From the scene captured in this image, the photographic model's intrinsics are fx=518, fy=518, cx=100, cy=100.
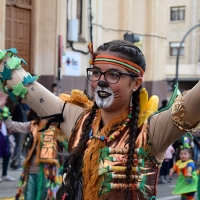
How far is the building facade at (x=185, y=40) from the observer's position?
36.3m

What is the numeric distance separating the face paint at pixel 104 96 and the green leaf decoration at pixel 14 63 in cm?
54

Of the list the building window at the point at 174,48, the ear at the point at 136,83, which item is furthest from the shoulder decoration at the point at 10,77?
the building window at the point at 174,48

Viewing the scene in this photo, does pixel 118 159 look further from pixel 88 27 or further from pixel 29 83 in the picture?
pixel 88 27

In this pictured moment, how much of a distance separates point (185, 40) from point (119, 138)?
114 ft

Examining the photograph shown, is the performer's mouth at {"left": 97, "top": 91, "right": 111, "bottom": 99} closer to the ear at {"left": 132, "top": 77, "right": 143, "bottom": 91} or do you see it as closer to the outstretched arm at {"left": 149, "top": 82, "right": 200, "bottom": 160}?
the ear at {"left": 132, "top": 77, "right": 143, "bottom": 91}

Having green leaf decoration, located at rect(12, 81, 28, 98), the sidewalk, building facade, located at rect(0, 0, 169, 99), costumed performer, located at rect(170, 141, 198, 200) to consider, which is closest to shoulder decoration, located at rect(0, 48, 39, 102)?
green leaf decoration, located at rect(12, 81, 28, 98)

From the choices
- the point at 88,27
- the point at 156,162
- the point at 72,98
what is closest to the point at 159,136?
the point at 156,162

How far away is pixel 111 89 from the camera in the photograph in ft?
9.18

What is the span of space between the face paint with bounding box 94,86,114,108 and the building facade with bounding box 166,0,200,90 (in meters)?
33.4

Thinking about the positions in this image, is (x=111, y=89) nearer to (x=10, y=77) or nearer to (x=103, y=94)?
(x=103, y=94)

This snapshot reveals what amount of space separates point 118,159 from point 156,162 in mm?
215

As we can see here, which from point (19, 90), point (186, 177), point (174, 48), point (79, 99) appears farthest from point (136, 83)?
point (174, 48)

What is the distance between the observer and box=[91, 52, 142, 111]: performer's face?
280cm

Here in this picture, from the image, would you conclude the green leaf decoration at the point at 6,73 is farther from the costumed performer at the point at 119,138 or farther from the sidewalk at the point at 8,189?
the sidewalk at the point at 8,189
